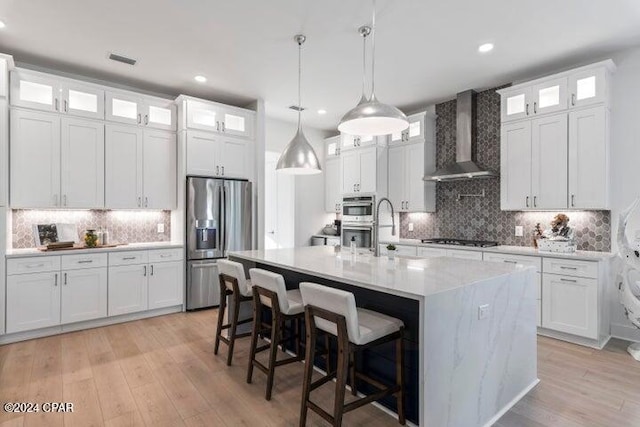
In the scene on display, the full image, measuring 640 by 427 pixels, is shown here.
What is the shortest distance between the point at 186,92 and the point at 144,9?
6.78ft

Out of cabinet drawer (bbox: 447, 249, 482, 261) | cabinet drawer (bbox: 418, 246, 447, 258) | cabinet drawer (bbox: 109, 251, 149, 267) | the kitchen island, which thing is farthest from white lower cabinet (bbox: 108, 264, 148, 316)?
cabinet drawer (bbox: 447, 249, 482, 261)

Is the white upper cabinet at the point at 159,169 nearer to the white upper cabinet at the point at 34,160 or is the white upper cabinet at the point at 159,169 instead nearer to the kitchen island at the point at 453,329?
the white upper cabinet at the point at 34,160

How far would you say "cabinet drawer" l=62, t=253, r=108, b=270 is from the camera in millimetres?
3822

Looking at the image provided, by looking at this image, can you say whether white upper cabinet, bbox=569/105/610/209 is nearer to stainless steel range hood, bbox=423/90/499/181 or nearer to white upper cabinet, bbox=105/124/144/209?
stainless steel range hood, bbox=423/90/499/181

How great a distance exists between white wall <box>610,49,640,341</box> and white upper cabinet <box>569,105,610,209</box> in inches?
8.0

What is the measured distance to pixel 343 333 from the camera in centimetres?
192

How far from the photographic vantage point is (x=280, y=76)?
4.42m

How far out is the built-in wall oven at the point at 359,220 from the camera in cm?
558

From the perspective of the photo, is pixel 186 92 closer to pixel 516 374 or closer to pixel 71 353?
→ pixel 71 353

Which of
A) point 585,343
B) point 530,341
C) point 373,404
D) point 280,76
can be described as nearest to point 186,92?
point 280,76

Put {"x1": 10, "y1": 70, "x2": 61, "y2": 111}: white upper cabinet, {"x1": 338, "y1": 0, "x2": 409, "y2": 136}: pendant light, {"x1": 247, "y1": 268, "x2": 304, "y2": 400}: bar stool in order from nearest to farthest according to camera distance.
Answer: {"x1": 247, "y1": 268, "x2": 304, "y2": 400}: bar stool < {"x1": 338, "y1": 0, "x2": 409, "y2": 136}: pendant light < {"x1": 10, "y1": 70, "x2": 61, "y2": 111}: white upper cabinet

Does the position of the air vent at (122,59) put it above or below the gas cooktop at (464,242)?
above

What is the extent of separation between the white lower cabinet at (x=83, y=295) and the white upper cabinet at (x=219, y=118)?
2195mm

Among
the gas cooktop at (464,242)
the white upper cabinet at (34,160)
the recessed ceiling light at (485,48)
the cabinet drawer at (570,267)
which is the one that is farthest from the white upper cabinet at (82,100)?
the cabinet drawer at (570,267)
